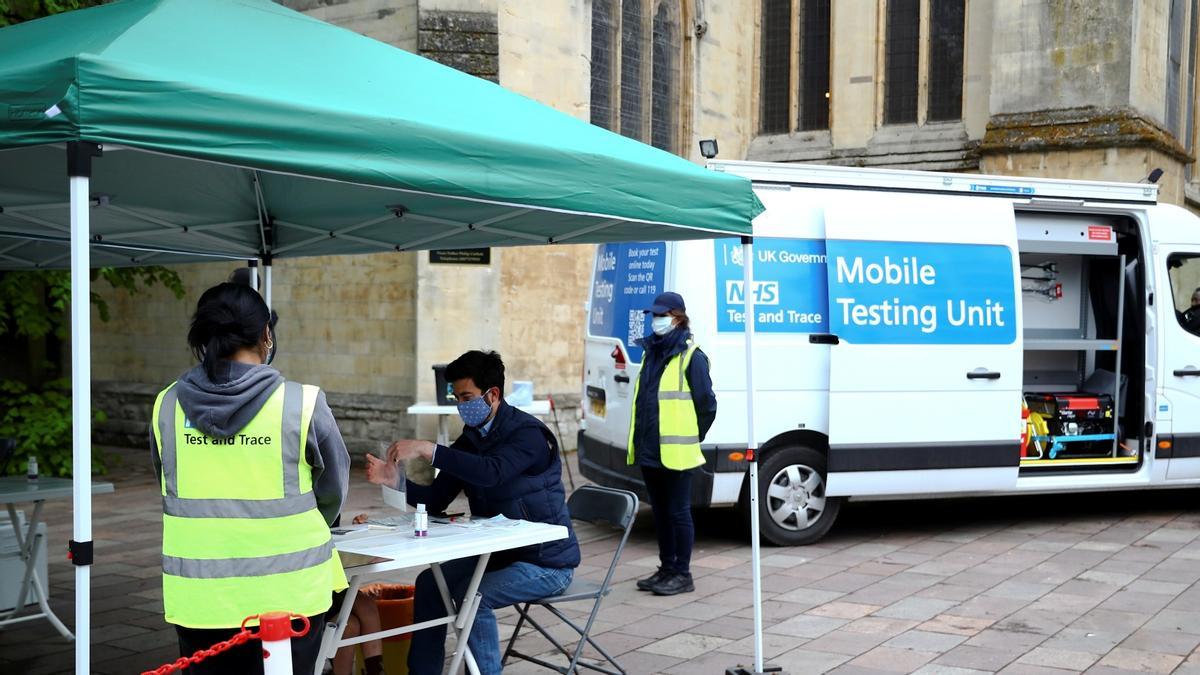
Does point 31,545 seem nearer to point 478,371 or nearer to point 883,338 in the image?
point 478,371

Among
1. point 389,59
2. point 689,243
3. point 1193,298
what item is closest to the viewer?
point 389,59

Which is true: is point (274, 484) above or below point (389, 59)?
below

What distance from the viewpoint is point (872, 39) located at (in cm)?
1814

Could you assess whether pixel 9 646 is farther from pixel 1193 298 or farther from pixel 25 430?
pixel 1193 298

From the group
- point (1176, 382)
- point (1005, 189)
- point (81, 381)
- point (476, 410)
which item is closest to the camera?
point (81, 381)

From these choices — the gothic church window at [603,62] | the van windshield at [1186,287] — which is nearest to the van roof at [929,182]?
the van windshield at [1186,287]

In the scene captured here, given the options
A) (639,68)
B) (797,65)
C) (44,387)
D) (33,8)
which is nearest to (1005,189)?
(639,68)

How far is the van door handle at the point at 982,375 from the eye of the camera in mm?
8734

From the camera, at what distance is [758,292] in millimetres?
8266

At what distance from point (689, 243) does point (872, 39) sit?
11354mm

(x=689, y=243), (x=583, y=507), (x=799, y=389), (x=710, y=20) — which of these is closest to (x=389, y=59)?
(x=583, y=507)

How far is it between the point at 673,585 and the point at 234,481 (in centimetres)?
427

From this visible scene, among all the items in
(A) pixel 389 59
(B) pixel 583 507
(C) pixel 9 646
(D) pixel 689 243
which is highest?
(A) pixel 389 59

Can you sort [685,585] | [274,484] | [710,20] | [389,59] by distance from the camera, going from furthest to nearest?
[710,20], [685,585], [389,59], [274,484]
